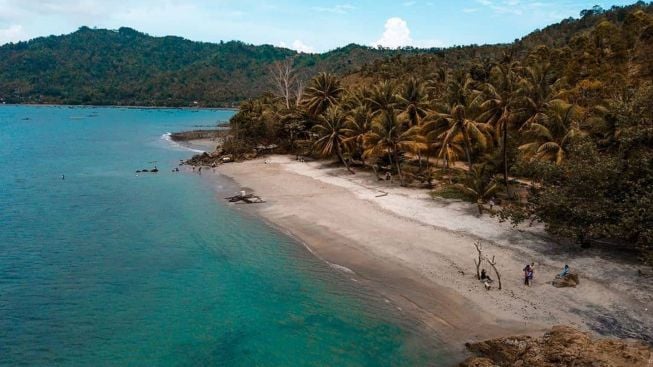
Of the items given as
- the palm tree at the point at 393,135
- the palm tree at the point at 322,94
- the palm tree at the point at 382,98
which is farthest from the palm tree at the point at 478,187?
the palm tree at the point at 322,94

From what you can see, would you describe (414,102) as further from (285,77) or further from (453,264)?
(285,77)

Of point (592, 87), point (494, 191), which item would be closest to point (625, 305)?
point (494, 191)

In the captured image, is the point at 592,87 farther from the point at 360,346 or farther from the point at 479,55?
the point at 479,55

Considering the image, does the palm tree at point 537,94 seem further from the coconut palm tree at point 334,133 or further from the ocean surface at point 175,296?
the ocean surface at point 175,296

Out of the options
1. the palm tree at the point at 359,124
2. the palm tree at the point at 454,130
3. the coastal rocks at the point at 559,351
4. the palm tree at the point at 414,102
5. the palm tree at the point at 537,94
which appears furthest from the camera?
the palm tree at the point at 414,102

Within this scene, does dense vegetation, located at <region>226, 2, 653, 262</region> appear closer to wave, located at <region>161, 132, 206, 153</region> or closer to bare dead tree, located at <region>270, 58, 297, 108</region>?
bare dead tree, located at <region>270, 58, 297, 108</region>

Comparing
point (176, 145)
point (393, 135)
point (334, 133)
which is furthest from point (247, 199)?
point (176, 145)
